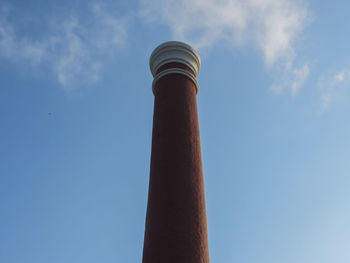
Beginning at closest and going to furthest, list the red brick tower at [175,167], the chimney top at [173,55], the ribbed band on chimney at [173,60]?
the red brick tower at [175,167] < the ribbed band on chimney at [173,60] < the chimney top at [173,55]

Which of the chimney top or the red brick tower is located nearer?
the red brick tower

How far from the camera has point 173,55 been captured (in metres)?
9.38

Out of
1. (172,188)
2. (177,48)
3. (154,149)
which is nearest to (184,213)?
(172,188)

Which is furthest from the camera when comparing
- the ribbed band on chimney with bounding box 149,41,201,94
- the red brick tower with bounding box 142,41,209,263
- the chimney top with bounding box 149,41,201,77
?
the chimney top with bounding box 149,41,201,77

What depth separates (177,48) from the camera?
9.43 m

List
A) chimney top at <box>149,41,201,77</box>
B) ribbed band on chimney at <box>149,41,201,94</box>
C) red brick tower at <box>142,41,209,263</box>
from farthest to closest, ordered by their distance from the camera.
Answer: chimney top at <box>149,41,201,77</box> < ribbed band on chimney at <box>149,41,201,94</box> < red brick tower at <box>142,41,209,263</box>

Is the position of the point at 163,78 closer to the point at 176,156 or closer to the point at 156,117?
→ the point at 156,117

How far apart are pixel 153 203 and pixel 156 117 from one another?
7.64ft

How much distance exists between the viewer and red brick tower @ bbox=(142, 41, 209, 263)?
21.8ft

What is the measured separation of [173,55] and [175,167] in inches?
130

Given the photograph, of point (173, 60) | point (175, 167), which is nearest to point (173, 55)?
point (173, 60)

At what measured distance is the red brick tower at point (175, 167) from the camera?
21.8 ft

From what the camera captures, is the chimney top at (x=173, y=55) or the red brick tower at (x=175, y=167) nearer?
the red brick tower at (x=175, y=167)

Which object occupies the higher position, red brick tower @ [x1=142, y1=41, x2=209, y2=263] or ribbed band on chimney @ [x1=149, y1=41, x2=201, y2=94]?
ribbed band on chimney @ [x1=149, y1=41, x2=201, y2=94]
